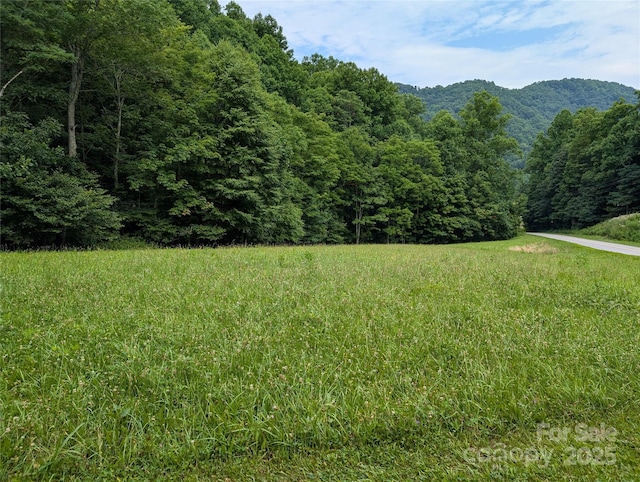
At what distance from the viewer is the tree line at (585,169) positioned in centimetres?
4362

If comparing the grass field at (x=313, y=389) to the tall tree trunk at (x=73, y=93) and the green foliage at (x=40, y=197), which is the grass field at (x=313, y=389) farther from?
the tall tree trunk at (x=73, y=93)

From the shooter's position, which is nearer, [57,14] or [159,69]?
[57,14]

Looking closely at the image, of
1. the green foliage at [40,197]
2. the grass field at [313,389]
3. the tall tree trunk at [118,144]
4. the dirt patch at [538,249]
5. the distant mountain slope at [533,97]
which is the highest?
the distant mountain slope at [533,97]

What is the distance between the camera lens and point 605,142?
4672 centimetres

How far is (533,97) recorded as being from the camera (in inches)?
4695

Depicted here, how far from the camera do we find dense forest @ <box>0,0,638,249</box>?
1512 cm

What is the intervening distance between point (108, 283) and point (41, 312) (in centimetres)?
177

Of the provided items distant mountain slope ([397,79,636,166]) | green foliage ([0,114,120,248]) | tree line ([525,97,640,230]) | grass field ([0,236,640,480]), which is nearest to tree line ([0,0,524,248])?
green foliage ([0,114,120,248])

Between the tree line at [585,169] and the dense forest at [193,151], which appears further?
the tree line at [585,169]

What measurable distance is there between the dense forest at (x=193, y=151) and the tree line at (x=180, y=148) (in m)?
0.11

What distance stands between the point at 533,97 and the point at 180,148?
13595cm

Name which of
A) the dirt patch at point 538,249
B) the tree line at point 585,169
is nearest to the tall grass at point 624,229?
the dirt patch at point 538,249

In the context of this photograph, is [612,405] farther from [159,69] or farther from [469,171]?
[469,171]

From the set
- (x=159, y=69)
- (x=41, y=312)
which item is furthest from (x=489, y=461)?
(x=159, y=69)
